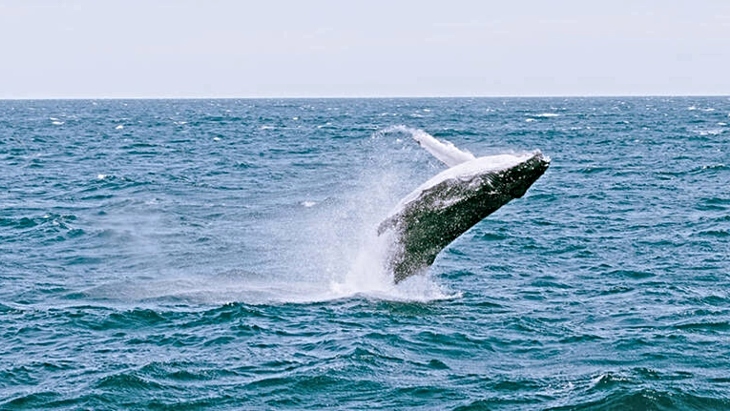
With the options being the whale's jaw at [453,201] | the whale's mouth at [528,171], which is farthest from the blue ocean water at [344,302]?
the whale's mouth at [528,171]

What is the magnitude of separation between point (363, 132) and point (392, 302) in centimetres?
8312

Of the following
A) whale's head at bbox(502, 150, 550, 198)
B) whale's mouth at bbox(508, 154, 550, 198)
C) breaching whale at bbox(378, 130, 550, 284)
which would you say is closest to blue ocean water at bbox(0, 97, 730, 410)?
breaching whale at bbox(378, 130, 550, 284)

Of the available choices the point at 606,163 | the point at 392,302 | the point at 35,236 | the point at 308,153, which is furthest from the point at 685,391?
the point at 308,153

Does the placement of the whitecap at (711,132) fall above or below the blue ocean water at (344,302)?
above

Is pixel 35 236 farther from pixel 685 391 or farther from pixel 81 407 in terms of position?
pixel 685 391

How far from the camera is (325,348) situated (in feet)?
64.6

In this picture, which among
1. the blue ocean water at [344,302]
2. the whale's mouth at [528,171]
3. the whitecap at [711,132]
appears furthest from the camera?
the whitecap at [711,132]

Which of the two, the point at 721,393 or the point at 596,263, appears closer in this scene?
the point at 721,393

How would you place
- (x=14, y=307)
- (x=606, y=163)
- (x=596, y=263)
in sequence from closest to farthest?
1. (x=14, y=307)
2. (x=596, y=263)
3. (x=606, y=163)

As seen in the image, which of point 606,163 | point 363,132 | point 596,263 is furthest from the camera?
point 363,132

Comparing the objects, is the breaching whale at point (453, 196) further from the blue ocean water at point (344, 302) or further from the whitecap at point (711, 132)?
the whitecap at point (711, 132)

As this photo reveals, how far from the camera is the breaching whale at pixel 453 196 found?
20.1 metres

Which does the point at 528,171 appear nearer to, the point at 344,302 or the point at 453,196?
the point at 453,196

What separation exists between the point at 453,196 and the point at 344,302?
4.53m
